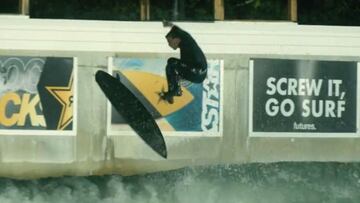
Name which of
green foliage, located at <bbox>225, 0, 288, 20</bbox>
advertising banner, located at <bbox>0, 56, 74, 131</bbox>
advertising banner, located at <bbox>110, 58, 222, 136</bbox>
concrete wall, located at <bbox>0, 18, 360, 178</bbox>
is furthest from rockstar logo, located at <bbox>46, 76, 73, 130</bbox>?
green foliage, located at <bbox>225, 0, 288, 20</bbox>

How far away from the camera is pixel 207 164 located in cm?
962

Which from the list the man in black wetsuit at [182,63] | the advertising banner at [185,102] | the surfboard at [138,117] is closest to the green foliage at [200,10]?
the man in black wetsuit at [182,63]

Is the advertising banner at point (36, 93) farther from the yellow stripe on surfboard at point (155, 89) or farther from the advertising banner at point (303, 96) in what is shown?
the advertising banner at point (303, 96)

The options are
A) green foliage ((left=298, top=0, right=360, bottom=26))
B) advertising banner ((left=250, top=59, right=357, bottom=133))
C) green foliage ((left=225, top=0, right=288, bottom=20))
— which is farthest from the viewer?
green foliage ((left=298, top=0, right=360, bottom=26))

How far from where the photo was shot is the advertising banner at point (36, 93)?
9.29m

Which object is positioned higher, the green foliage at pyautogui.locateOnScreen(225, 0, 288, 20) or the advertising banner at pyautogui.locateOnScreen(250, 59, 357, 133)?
the green foliage at pyautogui.locateOnScreen(225, 0, 288, 20)

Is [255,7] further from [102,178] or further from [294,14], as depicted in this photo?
[102,178]

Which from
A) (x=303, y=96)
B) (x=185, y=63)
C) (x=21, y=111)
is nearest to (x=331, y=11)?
(x=303, y=96)

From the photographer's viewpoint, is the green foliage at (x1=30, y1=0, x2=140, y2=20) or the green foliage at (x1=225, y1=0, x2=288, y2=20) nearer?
the green foliage at (x1=30, y1=0, x2=140, y2=20)

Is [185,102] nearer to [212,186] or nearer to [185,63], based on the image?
[185,63]

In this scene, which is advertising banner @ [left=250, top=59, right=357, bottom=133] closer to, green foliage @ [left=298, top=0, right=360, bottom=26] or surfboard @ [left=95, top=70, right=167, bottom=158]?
green foliage @ [left=298, top=0, right=360, bottom=26]

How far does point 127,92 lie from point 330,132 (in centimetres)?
280

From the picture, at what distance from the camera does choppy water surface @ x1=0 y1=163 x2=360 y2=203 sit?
9141 mm

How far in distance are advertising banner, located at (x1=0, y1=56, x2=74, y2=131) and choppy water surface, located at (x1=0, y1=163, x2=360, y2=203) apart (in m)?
0.74
